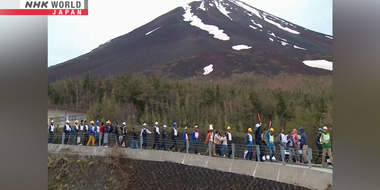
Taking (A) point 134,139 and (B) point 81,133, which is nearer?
(A) point 134,139

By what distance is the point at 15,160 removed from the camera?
448 cm

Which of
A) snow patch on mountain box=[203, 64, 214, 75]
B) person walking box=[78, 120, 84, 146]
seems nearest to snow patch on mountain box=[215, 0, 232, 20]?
snow patch on mountain box=[203, 64, 214, 75]

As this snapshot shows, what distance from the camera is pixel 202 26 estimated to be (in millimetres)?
10266

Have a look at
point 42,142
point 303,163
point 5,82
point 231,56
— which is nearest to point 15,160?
point 42,142

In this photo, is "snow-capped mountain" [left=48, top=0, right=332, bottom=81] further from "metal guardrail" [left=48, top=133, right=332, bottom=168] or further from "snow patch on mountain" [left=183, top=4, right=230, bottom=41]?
"metal guardrail" [left=48, top=133, right=332, bottom=168]

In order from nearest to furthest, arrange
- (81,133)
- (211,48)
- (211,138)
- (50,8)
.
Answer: (50,8), (211,138), (211,48), (81,133)

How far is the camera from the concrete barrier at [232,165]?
696cm

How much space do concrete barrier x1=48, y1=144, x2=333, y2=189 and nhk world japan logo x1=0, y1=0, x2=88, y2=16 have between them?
4.29m

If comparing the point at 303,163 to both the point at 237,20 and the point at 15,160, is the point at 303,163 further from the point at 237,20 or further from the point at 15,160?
the point at 15,160

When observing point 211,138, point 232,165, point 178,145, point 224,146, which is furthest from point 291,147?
point 178,145

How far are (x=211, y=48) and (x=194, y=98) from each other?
151 centimetres

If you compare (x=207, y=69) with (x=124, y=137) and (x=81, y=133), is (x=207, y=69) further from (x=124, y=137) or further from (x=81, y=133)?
(x=81, y=133)

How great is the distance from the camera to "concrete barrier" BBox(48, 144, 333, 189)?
6961mm

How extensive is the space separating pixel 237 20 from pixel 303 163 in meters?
3.79
